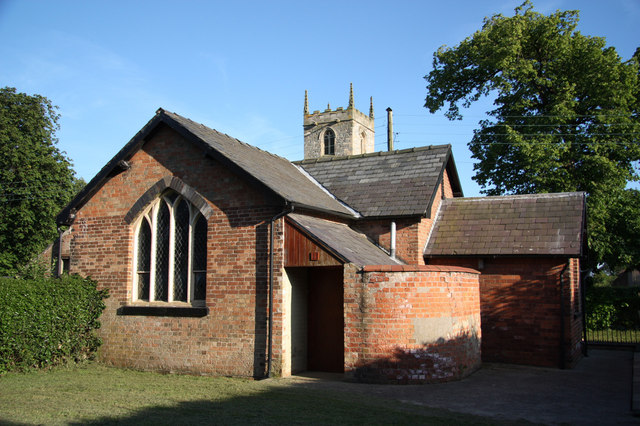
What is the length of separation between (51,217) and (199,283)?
79.2 ft

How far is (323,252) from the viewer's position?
11.6 metres

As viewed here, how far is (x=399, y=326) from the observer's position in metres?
10.9

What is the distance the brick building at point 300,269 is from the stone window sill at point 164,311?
0.11 feet

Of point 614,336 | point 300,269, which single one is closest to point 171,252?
point 300,269

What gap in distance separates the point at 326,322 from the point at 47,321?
6.30 m

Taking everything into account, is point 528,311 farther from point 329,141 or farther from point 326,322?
point 329,141

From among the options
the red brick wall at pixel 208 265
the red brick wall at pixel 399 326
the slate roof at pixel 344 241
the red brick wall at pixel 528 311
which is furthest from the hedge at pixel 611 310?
the red brick wall at pixel 208 265

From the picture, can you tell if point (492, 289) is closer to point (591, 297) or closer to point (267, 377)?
point (267, 377)

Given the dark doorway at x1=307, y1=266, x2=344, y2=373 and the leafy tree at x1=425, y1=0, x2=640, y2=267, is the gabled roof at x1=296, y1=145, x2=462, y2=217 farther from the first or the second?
the leafy tree at x1=425, y1=0, x2=640, y2=267

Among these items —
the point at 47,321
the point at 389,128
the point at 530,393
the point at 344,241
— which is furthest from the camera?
the point at 389,128

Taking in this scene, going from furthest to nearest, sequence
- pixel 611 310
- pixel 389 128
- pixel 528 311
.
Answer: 1. pixel 389 128
2. pixel 611 310
3. pixel 528 311

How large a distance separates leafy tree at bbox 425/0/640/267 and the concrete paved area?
12158mm

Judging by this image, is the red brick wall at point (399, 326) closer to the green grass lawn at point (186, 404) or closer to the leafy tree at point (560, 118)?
the green grass lawn at point (186, 404)

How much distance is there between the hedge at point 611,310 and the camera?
23.8m
